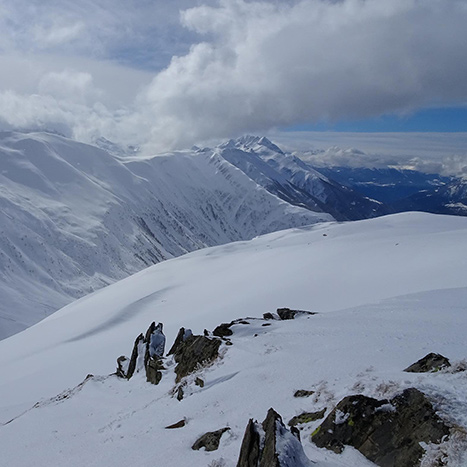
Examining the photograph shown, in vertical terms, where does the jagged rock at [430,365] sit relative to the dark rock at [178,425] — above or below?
above

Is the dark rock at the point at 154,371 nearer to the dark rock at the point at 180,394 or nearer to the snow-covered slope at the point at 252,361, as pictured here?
the snow-covered slope at the point at 252,361

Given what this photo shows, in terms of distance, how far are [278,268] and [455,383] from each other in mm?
33311

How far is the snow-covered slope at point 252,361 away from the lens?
959 centimetres

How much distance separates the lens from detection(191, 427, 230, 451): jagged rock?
352 inches

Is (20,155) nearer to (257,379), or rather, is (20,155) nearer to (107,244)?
(107,244)

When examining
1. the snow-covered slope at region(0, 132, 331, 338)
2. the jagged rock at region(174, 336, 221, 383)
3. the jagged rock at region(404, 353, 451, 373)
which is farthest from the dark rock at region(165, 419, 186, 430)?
the snow-covered slope at region(0, 132, 331, 338)

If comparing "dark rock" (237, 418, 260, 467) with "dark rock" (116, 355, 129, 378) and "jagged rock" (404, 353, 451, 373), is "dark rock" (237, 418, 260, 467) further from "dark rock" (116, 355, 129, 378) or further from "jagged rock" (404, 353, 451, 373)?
"dark rock" (116, 355, 129, 378)

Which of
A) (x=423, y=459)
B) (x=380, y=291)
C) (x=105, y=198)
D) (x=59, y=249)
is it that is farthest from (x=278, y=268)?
(x=105, y=198)

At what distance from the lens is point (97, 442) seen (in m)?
11.8

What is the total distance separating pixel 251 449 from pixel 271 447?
0.63 m

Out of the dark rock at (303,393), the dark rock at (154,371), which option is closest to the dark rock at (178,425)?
the dark rock at (303,393)

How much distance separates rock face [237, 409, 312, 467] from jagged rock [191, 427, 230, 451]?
1.98 meters

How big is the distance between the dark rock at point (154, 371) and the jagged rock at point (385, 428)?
10138 millimetres

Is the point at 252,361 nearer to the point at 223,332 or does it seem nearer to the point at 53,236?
the point at 223,332
